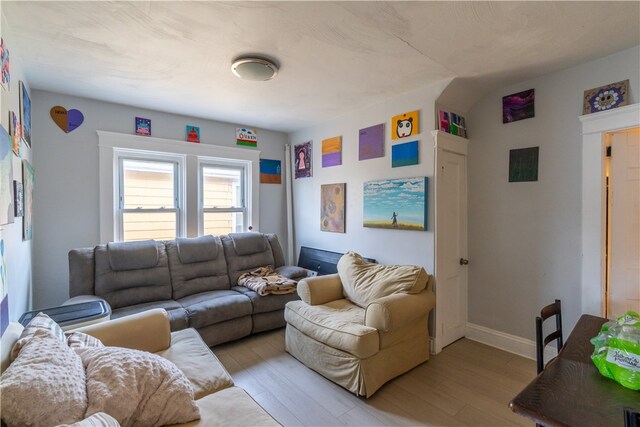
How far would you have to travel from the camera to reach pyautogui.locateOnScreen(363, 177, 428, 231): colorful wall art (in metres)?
2.71

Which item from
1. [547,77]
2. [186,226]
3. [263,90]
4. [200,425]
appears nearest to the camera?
[200,425]

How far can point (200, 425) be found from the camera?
1169 mm

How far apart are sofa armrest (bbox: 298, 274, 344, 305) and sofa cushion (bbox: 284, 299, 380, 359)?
2.1 inches

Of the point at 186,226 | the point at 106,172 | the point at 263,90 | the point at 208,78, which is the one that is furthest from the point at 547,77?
the point at 106,172

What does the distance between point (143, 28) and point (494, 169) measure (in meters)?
3.01

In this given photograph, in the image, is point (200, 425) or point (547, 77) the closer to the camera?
point (200, 425)

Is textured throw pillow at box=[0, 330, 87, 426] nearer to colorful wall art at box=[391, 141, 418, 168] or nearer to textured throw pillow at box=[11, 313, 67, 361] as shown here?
textured throw pillow at box=[11, 313, 67, 361]

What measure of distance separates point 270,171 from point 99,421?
3.61 m

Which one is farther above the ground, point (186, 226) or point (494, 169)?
point (494, 169)

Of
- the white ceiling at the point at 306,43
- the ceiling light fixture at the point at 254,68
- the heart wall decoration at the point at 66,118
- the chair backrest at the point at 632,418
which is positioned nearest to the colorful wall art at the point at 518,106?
the white ceiling at the point at 306,43

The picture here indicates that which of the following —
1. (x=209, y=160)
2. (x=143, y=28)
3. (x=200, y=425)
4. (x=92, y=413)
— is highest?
(x=143, y=28)

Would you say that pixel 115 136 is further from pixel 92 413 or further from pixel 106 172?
pixel 92 413

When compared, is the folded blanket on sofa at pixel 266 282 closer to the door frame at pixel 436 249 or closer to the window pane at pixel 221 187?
the window pane at pixel 221 187

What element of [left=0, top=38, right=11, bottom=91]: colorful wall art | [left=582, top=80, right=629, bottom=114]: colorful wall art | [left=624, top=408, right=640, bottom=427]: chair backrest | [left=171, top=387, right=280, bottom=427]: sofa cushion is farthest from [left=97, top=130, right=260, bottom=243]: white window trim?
[left=624, top=408, right=640, bottom=427]: chair backrest
